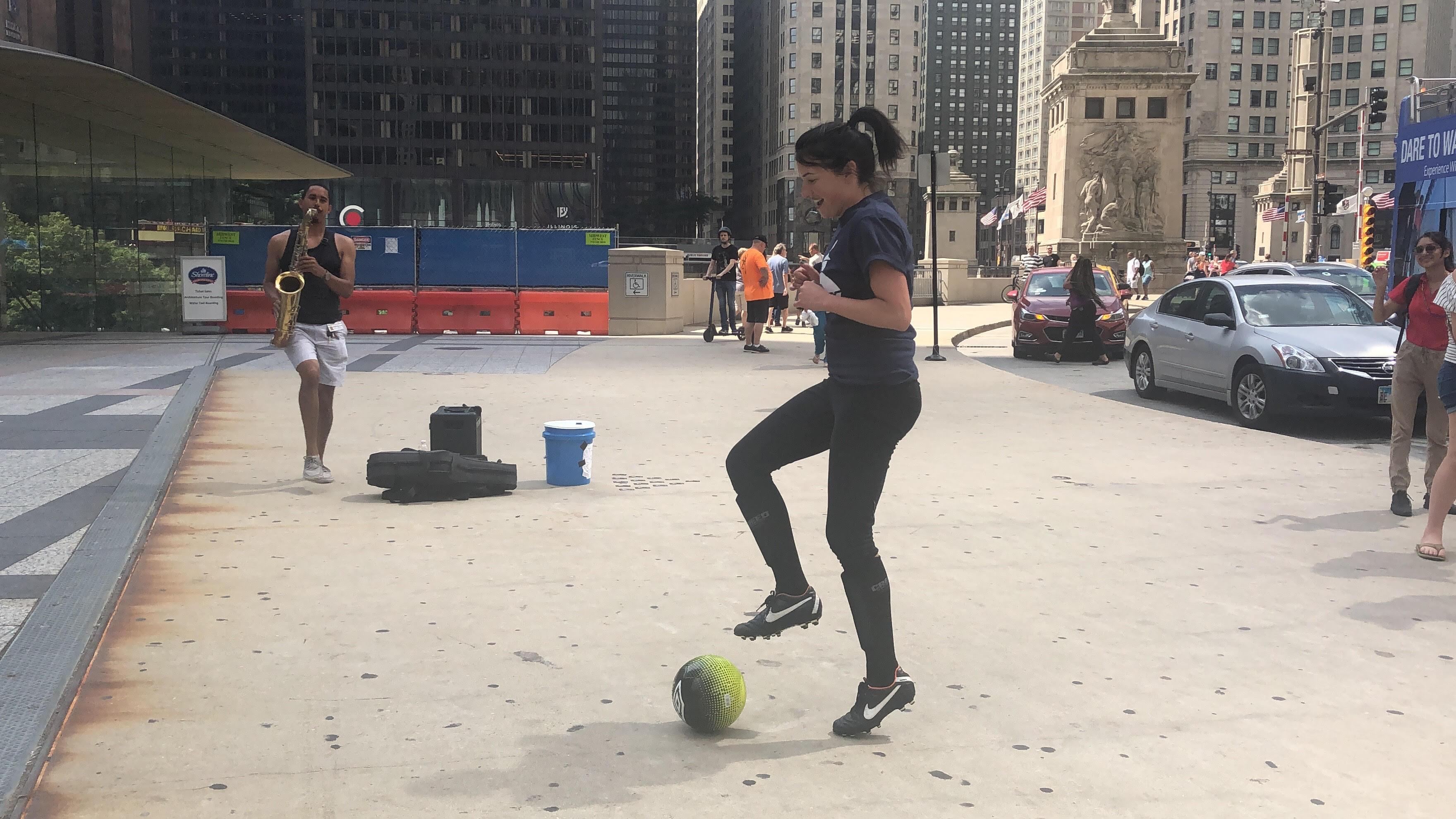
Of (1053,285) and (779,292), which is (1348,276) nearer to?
(1053,285)

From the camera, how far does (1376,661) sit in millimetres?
4824

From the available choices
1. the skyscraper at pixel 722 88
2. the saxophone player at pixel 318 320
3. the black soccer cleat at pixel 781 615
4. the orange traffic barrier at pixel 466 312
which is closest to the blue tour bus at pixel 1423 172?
the saxophone player at pixel 318 320

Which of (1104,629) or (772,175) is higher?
(772,175)

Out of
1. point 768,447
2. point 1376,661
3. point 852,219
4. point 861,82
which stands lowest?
point 1376,661

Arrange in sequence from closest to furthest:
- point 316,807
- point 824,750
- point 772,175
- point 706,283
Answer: point 316,807 → point 824,750 → point 706,283 → point 772,175

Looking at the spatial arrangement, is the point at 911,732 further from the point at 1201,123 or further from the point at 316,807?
the point at 1201,123

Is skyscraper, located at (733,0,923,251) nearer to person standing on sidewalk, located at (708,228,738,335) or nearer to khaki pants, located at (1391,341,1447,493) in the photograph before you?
person standing on sidewalk, located at (708,228,738,335)

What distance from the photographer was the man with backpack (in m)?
7.65

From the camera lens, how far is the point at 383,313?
23859mm

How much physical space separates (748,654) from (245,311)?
2102cm

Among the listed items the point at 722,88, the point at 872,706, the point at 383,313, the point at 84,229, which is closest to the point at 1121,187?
the point at 383,313

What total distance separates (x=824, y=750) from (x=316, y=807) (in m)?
1.50

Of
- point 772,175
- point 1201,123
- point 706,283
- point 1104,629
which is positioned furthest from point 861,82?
point 1104,629

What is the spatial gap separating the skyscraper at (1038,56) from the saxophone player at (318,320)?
172 m
